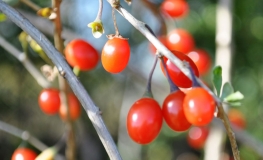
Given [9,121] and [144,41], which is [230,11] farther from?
[9,121]

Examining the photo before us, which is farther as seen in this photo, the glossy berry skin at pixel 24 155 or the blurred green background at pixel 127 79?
the blurred green background at pixel 127 79

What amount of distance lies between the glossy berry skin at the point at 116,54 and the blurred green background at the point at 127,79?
62 centimetres

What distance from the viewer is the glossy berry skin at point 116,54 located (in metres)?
0.52

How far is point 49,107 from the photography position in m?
0.90

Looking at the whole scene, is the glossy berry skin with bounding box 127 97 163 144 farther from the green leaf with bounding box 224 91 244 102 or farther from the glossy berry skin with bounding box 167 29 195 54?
the glossy berry skin with bounding box 167 29 195 54

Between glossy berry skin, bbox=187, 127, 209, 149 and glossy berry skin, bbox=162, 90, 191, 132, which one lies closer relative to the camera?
glossy berry skin, bbox=162, 90, 191, 132

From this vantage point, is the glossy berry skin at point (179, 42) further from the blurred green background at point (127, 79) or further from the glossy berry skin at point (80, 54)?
the glossy berry skin at point (80, 54)

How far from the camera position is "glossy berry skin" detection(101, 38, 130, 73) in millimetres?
518

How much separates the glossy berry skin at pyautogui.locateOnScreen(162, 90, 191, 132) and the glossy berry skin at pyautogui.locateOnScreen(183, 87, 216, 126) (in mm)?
52

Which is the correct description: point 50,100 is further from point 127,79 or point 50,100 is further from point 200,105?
point 127,79

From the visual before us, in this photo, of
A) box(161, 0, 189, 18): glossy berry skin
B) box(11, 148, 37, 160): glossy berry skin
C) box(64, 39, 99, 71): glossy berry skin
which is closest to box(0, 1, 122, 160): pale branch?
box(64, 39, 99, 71): glossy berry skin

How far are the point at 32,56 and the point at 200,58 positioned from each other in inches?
71.4

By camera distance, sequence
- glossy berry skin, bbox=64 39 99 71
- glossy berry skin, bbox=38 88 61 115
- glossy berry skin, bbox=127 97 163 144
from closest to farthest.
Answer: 1. glossy berry skin, bbox=127 97 163 144
2. glossy berry skin, bbox=64 39 99 71
3. glossy berry skin, bbox=38 88 61 115

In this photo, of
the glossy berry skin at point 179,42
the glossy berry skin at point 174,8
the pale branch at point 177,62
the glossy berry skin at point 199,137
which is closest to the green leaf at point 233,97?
the pale branch at point 177,62
